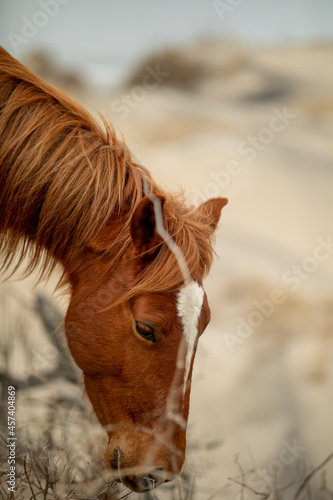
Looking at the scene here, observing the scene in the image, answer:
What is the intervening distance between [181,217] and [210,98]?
75.3 inches

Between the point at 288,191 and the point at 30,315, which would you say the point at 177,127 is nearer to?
the point at 288,191

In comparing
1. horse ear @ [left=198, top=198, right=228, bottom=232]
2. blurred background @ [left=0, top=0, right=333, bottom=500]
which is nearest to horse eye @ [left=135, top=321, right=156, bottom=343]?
horse ear @ [left=198, top=198, right=228, bottom=232]

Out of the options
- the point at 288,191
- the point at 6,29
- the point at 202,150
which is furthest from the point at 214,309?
the point at 6,29

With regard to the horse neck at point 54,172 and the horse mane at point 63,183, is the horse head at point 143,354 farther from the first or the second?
the horse neck at point 54,172

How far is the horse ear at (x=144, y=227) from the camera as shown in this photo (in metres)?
1.42

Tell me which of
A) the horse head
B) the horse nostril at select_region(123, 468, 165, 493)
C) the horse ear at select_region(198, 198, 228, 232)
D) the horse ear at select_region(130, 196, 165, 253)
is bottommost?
the horse nostril at select_region(123, 468, 165, 493)

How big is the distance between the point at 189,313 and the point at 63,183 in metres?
0.68

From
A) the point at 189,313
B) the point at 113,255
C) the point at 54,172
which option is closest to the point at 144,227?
the point at 113,255

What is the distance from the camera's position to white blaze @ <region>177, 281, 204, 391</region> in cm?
143

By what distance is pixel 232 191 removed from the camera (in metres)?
3.31

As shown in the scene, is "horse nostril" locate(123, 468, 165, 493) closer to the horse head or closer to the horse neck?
the horse head

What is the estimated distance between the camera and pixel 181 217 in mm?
1638

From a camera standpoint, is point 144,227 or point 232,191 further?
point 232,191

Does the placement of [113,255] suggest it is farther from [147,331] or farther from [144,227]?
[147,331]
